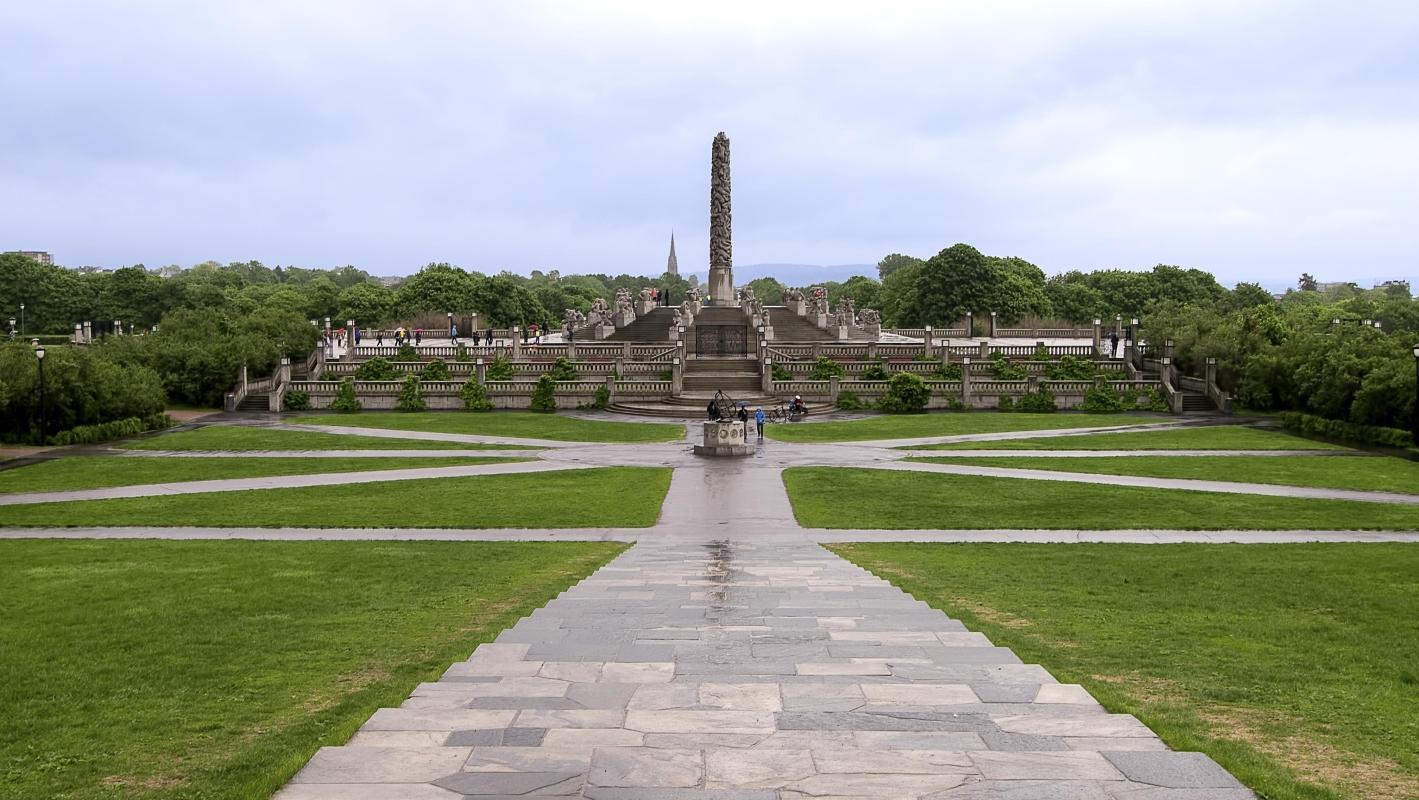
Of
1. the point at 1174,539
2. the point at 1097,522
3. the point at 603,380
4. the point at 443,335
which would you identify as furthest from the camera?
the point at 443,335

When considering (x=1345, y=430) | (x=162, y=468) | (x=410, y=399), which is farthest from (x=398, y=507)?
(x=1345, y=430)

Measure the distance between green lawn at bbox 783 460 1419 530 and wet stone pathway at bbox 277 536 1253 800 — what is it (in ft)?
45.4

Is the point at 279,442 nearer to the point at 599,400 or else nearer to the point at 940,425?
the point at 599,400

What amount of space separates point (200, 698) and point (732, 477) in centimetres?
2381

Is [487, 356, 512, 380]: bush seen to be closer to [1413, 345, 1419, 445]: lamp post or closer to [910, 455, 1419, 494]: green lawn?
[910, 455, 1419, 494]: green lawn

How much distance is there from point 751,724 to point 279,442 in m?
40.3

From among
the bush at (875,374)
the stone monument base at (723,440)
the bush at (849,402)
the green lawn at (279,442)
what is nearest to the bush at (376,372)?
the green lawn at (279,442)

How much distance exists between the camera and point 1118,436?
46.7 m

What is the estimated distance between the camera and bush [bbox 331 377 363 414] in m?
60.5

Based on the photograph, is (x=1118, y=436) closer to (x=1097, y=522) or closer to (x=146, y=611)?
(x=1097, y=522)

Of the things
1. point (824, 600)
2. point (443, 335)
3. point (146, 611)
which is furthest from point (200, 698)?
point (443, 335)

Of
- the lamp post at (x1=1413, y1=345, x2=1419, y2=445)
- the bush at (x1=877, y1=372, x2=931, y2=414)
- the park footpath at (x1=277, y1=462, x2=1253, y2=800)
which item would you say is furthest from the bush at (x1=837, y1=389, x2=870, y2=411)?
the park footpath at (x1=277, y1=462, x2=1253, y2=800)

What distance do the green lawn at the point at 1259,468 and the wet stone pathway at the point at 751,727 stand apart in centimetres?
2431

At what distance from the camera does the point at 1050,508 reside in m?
28.1
